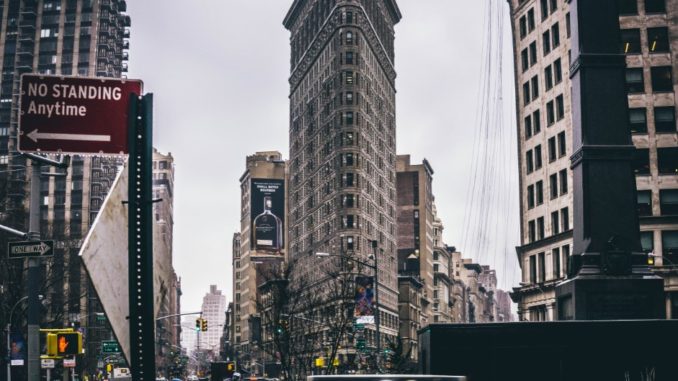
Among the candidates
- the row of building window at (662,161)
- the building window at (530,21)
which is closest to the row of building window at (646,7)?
the building window at (530,21)

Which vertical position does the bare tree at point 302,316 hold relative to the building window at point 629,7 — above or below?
below

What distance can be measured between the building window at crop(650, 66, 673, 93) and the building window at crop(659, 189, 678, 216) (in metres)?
7.61

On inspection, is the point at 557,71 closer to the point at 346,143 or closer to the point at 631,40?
the point at 631,40

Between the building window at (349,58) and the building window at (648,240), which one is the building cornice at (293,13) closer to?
the building window at (349,58)

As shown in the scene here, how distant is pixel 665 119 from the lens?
69.1 m

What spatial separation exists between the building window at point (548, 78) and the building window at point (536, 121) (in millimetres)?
2470

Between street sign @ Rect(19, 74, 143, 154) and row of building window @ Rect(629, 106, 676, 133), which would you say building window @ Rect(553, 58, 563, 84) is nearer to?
row of building window @ Rect(629, 106, 676, 133)

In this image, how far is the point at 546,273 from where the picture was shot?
71.9 meters

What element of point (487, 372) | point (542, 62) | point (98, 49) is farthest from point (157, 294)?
point (98, 49)

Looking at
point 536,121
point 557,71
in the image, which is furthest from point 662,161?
point 536,121

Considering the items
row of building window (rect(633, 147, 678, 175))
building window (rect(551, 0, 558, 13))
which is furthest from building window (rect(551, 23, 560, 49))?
row of building window (rect(633, 147, 678, 175))

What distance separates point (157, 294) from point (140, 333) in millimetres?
303

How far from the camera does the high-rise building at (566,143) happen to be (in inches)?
2670

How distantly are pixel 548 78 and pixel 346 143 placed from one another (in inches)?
2515
